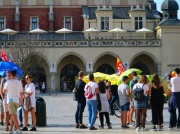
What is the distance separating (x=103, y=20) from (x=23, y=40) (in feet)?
33.0

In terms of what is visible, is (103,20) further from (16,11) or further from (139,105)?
(139,105)

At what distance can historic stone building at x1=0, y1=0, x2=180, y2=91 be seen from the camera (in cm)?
5544

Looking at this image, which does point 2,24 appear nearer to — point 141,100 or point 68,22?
point 68,22

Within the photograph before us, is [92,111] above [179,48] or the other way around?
the other way around

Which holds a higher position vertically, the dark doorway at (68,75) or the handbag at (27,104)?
the dark doorway at (68,75)

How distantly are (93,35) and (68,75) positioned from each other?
5.08 metres

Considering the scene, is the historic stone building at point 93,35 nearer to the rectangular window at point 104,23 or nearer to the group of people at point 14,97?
the rectangular window at point 104,23

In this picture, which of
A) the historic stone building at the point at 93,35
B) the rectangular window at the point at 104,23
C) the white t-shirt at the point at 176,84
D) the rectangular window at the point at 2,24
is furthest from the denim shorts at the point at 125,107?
the rectangular window at the point at 2,24

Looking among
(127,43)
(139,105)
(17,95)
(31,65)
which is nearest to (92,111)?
(139,105)

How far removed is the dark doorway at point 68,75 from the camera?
193ft

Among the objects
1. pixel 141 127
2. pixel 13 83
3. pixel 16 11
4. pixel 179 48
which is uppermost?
pixel 16 11

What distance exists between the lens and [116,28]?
57438 mm

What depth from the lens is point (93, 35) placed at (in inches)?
2304

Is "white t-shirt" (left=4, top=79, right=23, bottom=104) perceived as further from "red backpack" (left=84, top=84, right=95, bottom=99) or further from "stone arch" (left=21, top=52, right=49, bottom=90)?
"stone arch" (left=21, top=52, right=49, bottom=90)
